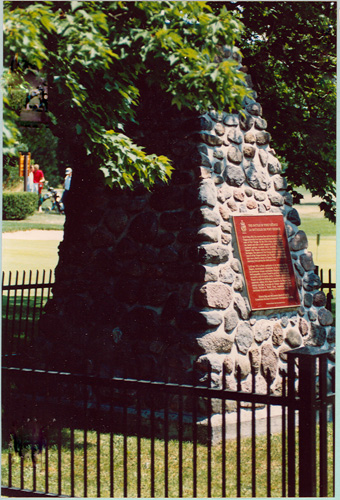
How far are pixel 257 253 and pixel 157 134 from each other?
1.61m

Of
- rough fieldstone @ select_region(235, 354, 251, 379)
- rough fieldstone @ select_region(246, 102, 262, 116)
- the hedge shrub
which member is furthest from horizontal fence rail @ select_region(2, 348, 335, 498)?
the hedge shrub

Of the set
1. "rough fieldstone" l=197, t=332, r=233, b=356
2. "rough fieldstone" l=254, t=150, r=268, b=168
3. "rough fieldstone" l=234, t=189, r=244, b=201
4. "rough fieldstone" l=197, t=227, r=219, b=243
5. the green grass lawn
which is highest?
"rough fieldstone" l=254, t=150, r=268, b=168

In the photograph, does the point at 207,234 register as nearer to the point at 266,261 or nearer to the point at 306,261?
the point at 266,261

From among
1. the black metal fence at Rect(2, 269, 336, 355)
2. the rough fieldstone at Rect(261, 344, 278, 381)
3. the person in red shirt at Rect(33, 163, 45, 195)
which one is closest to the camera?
the rough fieldstone at Rect(261, 344, 278, 381)

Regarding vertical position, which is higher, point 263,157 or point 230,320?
point 263,157

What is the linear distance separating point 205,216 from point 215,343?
4.08 ft

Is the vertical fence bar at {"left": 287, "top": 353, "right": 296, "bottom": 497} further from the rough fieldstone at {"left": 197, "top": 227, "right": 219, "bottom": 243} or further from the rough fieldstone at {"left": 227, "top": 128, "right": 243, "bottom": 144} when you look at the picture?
the rough fieldstone at {"left": 227, "top": 128, "right": 243, "bottom": 144}

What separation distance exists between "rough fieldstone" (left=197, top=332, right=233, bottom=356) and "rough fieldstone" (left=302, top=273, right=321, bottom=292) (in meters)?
1.50

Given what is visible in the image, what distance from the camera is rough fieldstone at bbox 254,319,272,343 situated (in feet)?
27.8

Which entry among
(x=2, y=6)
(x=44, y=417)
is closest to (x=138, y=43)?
(x=2, y=6)

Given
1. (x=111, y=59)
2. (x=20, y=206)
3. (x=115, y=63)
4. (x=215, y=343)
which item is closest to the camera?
(x=111, y=59)

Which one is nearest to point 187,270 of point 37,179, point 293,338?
point 293,338

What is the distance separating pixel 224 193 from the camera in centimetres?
826

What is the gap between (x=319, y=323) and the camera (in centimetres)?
932
